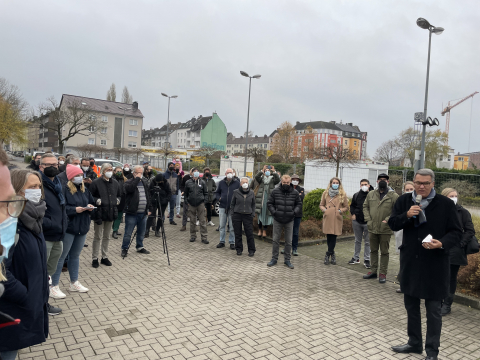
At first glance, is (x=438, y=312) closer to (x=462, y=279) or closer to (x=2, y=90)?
(x=462, y=279)

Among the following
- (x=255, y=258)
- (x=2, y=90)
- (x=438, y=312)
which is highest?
(x=2, y=90)

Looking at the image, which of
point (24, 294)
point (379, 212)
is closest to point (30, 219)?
point (24, 294)

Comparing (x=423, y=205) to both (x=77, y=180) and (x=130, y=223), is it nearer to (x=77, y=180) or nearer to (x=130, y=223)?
(x=77, y=180)

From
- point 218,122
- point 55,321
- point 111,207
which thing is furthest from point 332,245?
point 218,122

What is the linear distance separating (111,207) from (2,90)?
40082 millimetres

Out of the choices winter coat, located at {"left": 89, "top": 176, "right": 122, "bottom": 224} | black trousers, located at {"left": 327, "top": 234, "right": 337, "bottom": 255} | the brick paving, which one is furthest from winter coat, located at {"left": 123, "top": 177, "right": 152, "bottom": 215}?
black trousers, located at {"left": 327, "top": 234, "right": 337, "bottom": 255}

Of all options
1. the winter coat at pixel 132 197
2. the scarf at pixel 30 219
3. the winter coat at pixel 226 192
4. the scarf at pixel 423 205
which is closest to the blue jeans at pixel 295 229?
the winter coat at pixel 226 192

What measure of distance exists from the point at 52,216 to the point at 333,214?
5777 millimetres

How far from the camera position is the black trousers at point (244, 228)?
28.4ft

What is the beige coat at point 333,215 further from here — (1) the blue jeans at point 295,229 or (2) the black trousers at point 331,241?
(1) the blue jeans at point 295,229

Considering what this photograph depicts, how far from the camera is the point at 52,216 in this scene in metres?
4.66

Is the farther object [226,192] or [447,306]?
[226,192]

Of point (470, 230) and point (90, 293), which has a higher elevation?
point (470, 230)

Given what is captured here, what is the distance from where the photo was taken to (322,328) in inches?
186
